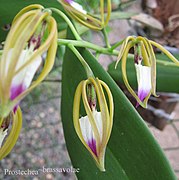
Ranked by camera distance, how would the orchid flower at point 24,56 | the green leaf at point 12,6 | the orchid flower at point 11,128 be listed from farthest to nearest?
the green leaf at point 12,6, the orchid flower at point 11,128, the orchid flower at point 24,56

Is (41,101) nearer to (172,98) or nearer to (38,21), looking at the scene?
(172,98)

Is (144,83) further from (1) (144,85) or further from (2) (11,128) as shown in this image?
(2) (11,128)

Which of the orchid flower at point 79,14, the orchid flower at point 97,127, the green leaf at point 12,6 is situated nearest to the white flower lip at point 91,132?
the orchid flower at point 97,127

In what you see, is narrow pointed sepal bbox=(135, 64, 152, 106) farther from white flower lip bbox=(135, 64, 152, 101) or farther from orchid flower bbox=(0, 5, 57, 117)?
orchid flower bbox=(0, 5, 57, 117)

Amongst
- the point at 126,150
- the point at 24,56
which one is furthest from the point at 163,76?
the point at 24,56

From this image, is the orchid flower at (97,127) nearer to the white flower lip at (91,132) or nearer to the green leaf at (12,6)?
the white flower lip at (91,132)

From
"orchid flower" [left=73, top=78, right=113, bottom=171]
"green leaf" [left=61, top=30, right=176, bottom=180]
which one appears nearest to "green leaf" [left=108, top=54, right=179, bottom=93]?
"green leaf" [left=61, top=30, right=176, bottom=180]
